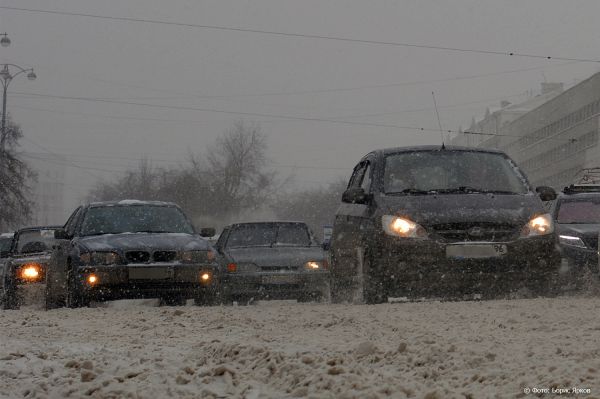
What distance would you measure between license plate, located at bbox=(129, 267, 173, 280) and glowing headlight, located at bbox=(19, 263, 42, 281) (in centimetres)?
371

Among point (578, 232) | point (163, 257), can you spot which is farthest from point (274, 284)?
point (578, 232)

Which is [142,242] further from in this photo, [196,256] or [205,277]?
[205,277]

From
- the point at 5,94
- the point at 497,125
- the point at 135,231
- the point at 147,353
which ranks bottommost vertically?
the point at 147,353

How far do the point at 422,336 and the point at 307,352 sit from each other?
0.84 meters

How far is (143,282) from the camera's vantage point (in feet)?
38.5

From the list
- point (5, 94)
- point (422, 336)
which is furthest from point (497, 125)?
point (422, 336)

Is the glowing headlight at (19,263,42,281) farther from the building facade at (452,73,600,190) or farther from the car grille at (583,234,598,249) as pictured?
the building facade at (452,73,600,190)

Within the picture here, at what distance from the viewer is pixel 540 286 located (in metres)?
9.76

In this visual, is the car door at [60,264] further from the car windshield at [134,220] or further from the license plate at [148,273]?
the license plate at [148,273]

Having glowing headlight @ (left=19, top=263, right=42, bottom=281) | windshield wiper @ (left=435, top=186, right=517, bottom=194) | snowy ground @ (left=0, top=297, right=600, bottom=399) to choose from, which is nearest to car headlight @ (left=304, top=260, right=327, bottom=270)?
glowing headlight @ (left=19, top=263, right=42, bottom=281)

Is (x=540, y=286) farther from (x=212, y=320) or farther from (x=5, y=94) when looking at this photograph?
(x=5, y=94)

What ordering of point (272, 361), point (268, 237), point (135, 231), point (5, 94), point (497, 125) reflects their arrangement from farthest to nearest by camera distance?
1. point (497, 125)
2. point (5, 94)
3. point (268, 237)
4. point (135, 231)
5. point (272, 361)

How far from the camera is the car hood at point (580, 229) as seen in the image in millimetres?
13680

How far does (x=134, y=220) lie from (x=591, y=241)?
589cm
